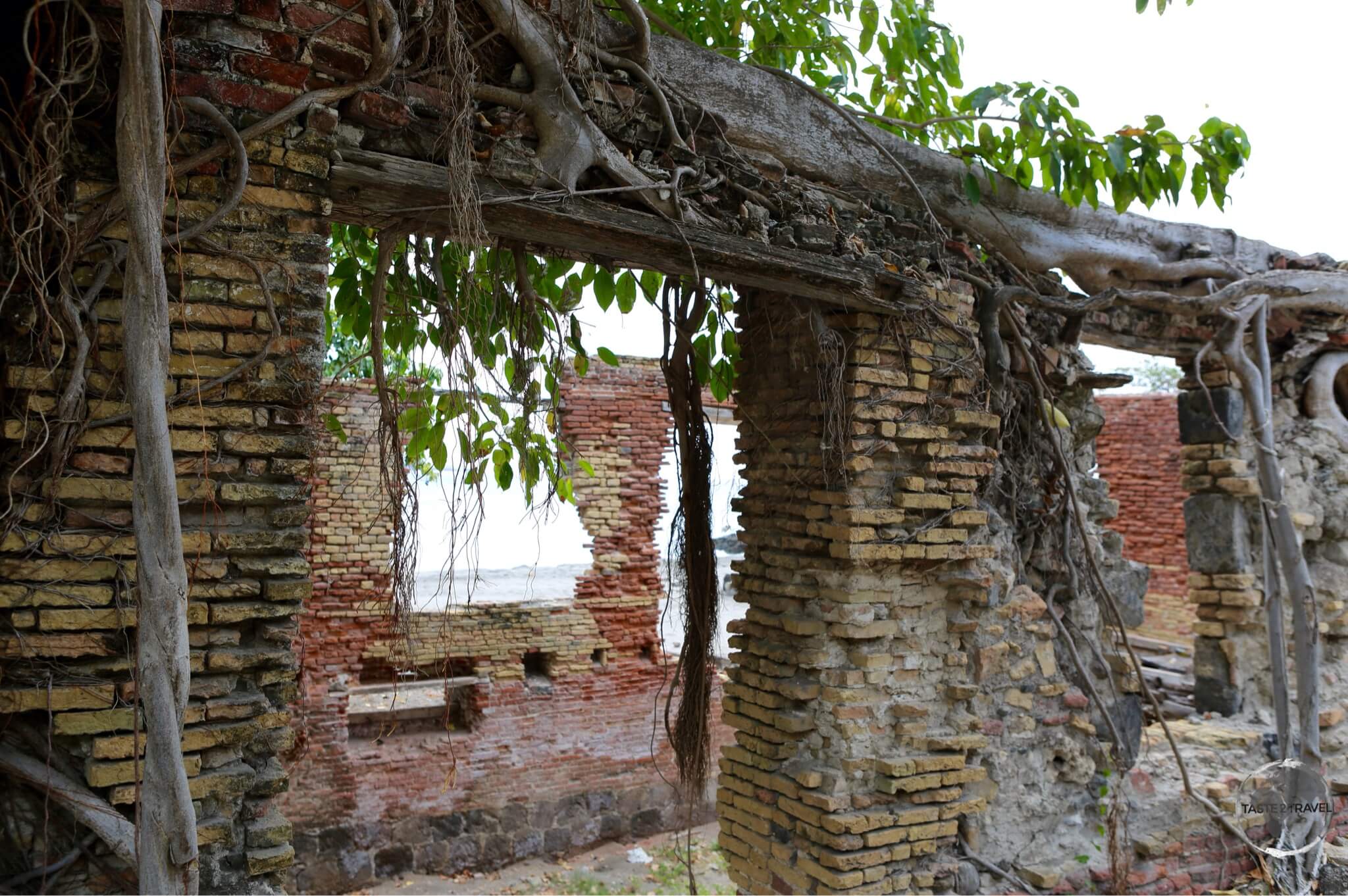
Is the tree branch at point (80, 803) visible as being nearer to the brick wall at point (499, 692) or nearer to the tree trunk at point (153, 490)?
the tree trunk at point (153, 490)

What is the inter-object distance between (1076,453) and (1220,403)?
131 centimetres

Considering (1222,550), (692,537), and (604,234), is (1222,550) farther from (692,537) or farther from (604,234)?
(604,234)

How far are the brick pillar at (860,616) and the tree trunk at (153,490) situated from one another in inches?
96.2

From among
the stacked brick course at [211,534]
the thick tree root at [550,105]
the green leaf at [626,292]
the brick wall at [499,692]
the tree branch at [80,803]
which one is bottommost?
the brick wall at [499,692]

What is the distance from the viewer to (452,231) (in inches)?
113

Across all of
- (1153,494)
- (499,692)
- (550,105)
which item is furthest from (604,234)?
(1153,494)

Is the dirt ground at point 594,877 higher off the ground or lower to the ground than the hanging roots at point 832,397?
lower

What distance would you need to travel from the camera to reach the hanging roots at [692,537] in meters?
4.28

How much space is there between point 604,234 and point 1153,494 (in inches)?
436

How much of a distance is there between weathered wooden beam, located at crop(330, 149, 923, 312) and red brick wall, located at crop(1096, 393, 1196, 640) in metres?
9.42

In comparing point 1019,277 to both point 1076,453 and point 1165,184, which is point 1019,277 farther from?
point 1076,453

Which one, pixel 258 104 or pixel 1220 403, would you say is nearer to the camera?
pixel 258 104

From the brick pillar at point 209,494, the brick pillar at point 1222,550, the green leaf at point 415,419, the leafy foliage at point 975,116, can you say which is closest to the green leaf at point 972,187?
the leafy foliage at point 975,116

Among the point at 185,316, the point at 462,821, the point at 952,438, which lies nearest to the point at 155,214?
the point at 185,316
